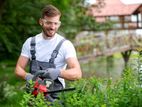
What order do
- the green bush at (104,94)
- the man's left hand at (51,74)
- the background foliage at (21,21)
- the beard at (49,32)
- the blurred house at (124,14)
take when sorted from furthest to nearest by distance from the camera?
the blurred house at (124,14) → the background foliage at (21,21) → the beard at (49,32) → the man's left hand at (51,74) → the green bush at (104,94)

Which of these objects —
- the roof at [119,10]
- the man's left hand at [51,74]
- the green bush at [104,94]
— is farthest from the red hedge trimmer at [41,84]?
the roof at [119,10]

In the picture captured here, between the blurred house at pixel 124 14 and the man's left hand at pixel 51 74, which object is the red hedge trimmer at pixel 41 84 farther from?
the blurred house at pixel 124 14

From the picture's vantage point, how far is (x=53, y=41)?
459 centimetres

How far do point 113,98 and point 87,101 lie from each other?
0.23 metres

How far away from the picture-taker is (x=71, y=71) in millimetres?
4488

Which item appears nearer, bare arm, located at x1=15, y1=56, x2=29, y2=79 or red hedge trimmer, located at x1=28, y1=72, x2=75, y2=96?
red hedge trimmer, located at x1=28, y1=72, x2=75, y2=96

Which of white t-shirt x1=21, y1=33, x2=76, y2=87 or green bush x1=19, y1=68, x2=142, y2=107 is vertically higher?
white t-shirt x1=21, y1=33, x2=76, y2=87

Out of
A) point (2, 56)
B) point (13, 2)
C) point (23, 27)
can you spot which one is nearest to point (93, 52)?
point (2, 56)

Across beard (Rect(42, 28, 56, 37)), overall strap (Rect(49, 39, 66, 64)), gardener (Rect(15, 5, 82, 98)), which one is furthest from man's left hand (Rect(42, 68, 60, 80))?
beard (Rect(42, 28, 56, 37))

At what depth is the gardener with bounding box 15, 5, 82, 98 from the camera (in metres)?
4.48

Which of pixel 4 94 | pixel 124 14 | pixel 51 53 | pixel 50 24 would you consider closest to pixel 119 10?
pixel 124 14

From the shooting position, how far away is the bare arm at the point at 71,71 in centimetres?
446

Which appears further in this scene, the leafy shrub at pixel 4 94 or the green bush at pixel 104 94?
the leafy shrub at pixel 4 94

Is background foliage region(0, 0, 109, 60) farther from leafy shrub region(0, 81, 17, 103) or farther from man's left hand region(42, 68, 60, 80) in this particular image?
man's left hand region(42, 68, 60, 80)
